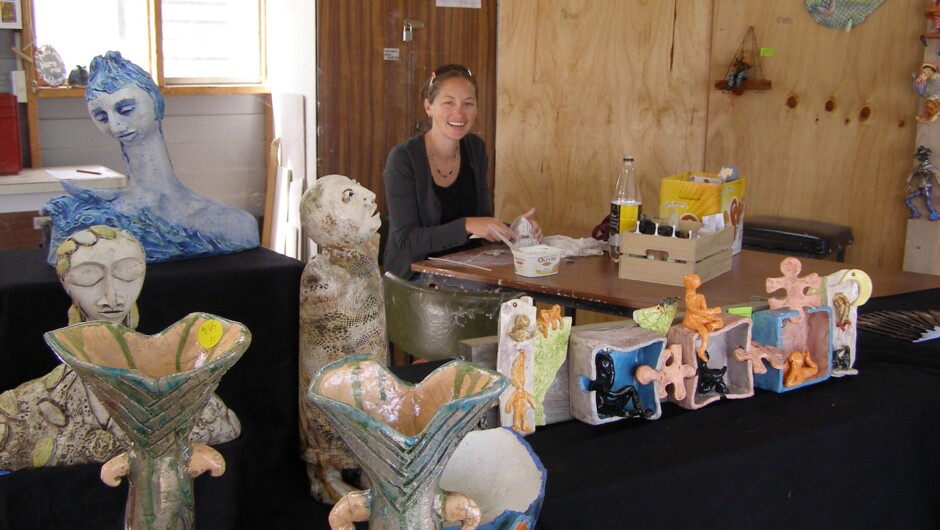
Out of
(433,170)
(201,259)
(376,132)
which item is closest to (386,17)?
(376,132)

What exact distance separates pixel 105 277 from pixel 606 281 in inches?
59.6

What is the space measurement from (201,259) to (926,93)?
2.83 m

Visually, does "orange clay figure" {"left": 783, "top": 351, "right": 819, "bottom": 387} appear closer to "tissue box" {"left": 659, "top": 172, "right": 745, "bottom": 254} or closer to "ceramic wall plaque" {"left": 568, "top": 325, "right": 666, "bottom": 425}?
Result: "ceramic wall plaque" {"left": 568, "top": 325, "right": 666, "bottom": 425}

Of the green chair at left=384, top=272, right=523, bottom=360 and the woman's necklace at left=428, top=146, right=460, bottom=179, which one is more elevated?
the woman's necklace at left=428, top=146, right=460, bottom=179

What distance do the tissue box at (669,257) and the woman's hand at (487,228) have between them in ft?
1.44

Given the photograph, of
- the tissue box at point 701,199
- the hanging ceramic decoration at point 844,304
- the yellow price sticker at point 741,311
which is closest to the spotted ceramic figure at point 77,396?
the yellow price sticker at point 741,311

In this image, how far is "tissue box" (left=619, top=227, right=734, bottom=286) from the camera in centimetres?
239

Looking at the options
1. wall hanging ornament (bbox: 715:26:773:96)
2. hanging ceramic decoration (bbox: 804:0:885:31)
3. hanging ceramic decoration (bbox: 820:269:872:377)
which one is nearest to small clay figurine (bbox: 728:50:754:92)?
wall hanging ornament (bbox: 715:26:773:96)

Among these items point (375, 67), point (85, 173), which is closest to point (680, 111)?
point (375, 67)

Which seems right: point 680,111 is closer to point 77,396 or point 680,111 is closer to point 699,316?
point 699,316

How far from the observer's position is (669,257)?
7.94 feet

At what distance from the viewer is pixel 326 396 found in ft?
3.02

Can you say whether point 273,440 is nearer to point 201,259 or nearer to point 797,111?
point 201,259

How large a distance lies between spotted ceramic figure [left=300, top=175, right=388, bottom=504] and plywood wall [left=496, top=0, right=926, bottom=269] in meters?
2.68
